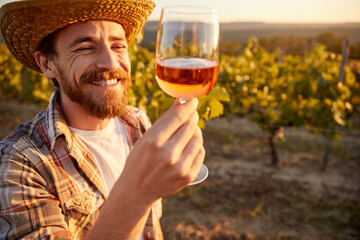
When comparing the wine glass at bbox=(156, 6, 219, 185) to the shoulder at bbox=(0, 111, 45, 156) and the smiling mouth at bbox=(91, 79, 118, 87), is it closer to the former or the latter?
the smiling mouth at bbox=(91, 79, 118, 87)

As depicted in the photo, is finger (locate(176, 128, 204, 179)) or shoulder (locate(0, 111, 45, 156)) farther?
shoulder (locate(0, 111, 45, 156))

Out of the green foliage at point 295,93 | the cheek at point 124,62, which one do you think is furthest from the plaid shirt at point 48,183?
the green foliage at point 295,93

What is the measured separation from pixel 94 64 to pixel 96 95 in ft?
0.69

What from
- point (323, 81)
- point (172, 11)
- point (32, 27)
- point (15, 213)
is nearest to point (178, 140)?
point (172, 11)

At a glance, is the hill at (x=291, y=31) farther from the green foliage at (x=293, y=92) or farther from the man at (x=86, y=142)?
the man at (x=86, y=142)

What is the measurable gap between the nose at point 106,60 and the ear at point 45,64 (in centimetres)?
44

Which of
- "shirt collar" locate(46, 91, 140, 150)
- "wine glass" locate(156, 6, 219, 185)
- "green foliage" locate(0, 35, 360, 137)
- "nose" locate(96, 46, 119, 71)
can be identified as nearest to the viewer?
"wine glass" locate(156, 6, 219, 185)

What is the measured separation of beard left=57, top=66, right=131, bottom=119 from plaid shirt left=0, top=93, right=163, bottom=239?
183 millimetres

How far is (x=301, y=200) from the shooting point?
5387 millimetres

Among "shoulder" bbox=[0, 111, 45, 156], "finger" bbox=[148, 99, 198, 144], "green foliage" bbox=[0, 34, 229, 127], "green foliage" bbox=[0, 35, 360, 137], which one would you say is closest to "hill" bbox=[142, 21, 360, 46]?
"green foliage" bbox=[0, 35, 360, 137]

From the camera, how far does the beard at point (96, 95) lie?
1855 millimetres

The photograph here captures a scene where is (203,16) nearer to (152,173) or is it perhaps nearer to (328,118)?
(152,173)

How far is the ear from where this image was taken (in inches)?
80.7

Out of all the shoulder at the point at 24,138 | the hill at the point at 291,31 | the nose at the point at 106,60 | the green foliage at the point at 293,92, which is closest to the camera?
the shoulder at the point at 24,138
